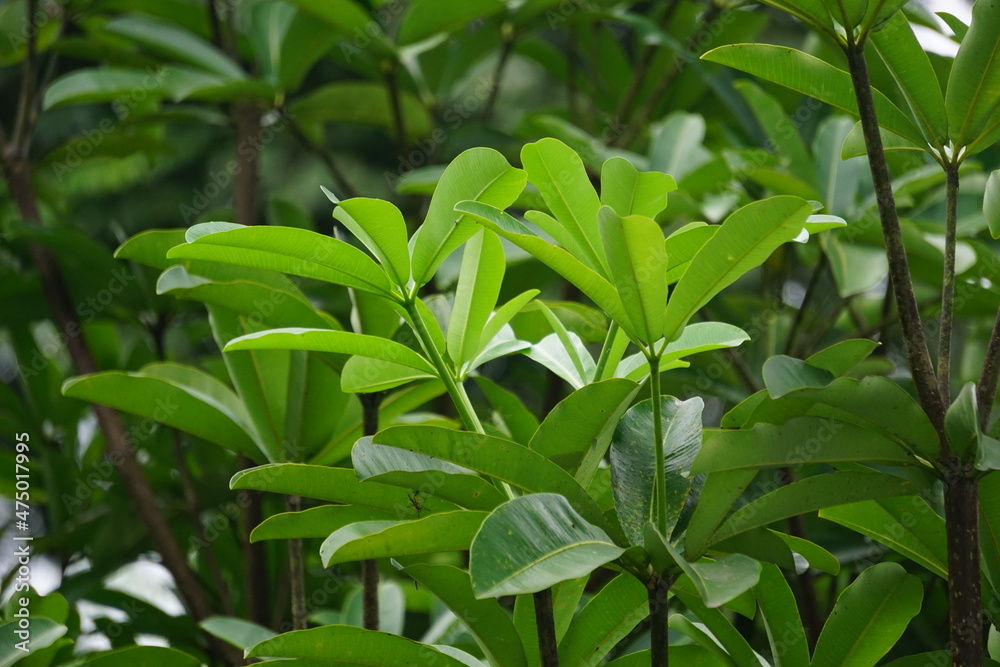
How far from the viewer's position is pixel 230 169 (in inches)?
57.5

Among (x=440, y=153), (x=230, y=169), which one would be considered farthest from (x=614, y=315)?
(x=230, y=169)

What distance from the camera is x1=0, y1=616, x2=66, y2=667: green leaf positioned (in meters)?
0.67

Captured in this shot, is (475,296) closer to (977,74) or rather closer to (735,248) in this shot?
(735,248)

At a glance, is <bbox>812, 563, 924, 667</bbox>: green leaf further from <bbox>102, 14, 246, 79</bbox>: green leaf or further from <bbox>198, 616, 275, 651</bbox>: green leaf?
<bbox>102, 14, 246, 79</bbox>: green leaf

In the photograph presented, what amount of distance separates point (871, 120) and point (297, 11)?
3.10 feet

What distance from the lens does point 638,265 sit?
0.46 meters

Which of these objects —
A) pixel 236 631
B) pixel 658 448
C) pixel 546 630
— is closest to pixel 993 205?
pixel 658 448

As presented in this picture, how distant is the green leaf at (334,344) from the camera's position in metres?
0.51

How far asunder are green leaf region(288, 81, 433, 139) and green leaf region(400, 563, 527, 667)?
0.93m

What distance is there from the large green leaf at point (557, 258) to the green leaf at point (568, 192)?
52 millimetres

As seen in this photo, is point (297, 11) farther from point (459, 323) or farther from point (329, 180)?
point (329, 180)

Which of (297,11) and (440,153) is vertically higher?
(297,11)

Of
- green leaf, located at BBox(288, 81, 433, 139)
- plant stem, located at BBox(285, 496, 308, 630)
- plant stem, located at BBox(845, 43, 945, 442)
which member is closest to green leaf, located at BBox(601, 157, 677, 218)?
plant stem, located at BBox(845, 43, 945, 442)

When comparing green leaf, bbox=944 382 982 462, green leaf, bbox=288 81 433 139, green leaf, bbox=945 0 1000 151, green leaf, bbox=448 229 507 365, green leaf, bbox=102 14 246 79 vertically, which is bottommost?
green leaf, bbox=944 382 982 462
